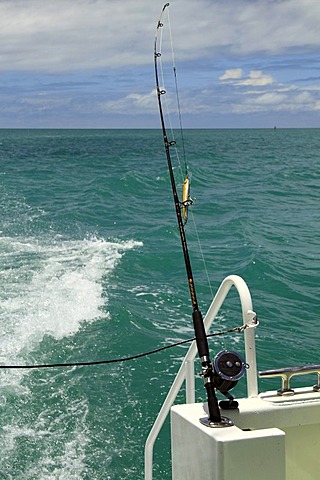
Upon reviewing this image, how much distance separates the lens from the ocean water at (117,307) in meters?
6.55

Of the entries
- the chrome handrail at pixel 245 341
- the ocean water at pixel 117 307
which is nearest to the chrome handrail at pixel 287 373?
the chrome handrail at pixel 245 341

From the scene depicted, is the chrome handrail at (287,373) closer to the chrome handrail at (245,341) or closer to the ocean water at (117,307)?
the chrome handrail at (245,341)

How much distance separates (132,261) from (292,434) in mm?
10623

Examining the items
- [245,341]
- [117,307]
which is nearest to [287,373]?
[245,341]

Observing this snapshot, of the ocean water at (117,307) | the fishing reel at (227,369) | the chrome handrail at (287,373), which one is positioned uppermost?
the fishing reel at (227,369)

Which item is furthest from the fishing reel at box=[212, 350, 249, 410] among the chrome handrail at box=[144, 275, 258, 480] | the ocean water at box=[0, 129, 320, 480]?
the ocean water at box=[0, 129, 320, 480]

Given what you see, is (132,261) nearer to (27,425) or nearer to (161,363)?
(161,363)

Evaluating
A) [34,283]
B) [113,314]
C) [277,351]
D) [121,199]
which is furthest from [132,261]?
[121,199]

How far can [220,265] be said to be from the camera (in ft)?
46.7

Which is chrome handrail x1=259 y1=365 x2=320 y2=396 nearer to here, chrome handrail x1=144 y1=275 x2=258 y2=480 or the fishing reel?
chrome handrail x1=144 y1=275 x2=258 y2=480

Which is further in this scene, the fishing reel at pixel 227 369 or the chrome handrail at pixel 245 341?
the chrome handrail at pixel 245 341

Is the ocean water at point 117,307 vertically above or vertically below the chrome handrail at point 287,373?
below

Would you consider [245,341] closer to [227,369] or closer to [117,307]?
[227,369]

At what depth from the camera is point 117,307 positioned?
10352 millimetres
